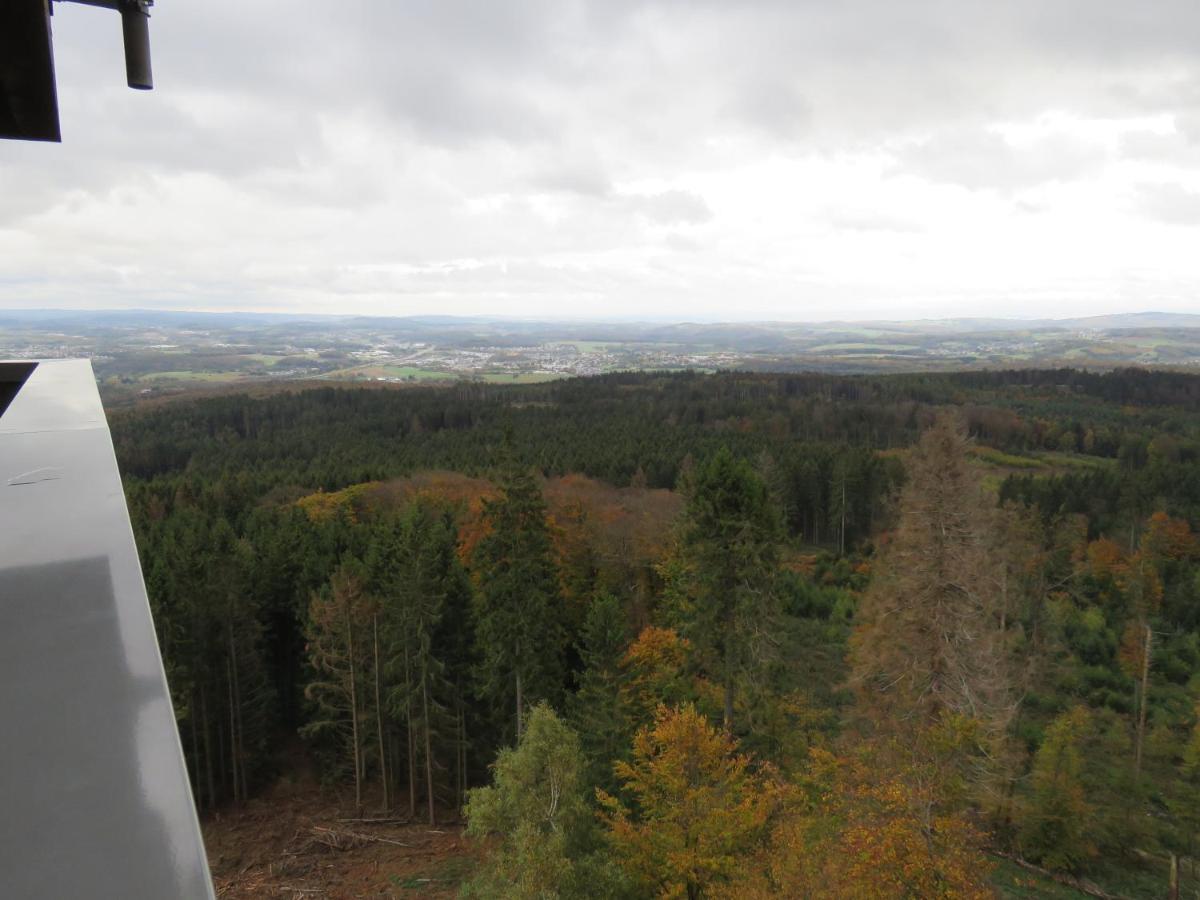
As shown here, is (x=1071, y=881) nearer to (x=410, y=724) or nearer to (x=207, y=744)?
(x=410, y=724)

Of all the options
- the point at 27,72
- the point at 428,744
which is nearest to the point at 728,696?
the point at 428,744

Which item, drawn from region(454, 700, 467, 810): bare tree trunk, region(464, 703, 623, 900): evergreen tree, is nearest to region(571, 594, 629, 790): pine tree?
region(464, 703, 623, 900): evergreen tree

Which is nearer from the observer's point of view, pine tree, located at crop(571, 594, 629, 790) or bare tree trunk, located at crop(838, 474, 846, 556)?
pine tree, located at crop(571, 594, 629, 790)

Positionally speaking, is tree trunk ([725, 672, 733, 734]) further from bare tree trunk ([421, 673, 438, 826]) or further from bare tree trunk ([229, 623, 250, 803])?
bare tree trunk ([229, 623, 250, 803])

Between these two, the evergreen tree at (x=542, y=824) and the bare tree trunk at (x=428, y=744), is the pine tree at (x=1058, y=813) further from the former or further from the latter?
the bare tree trunk at (x=428, y=744)

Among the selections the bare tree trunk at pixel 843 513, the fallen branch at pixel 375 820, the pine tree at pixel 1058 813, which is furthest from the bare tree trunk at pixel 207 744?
the bare tree trunk at pixel 843 513

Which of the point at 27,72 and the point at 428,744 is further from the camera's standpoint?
the point at 428,744
